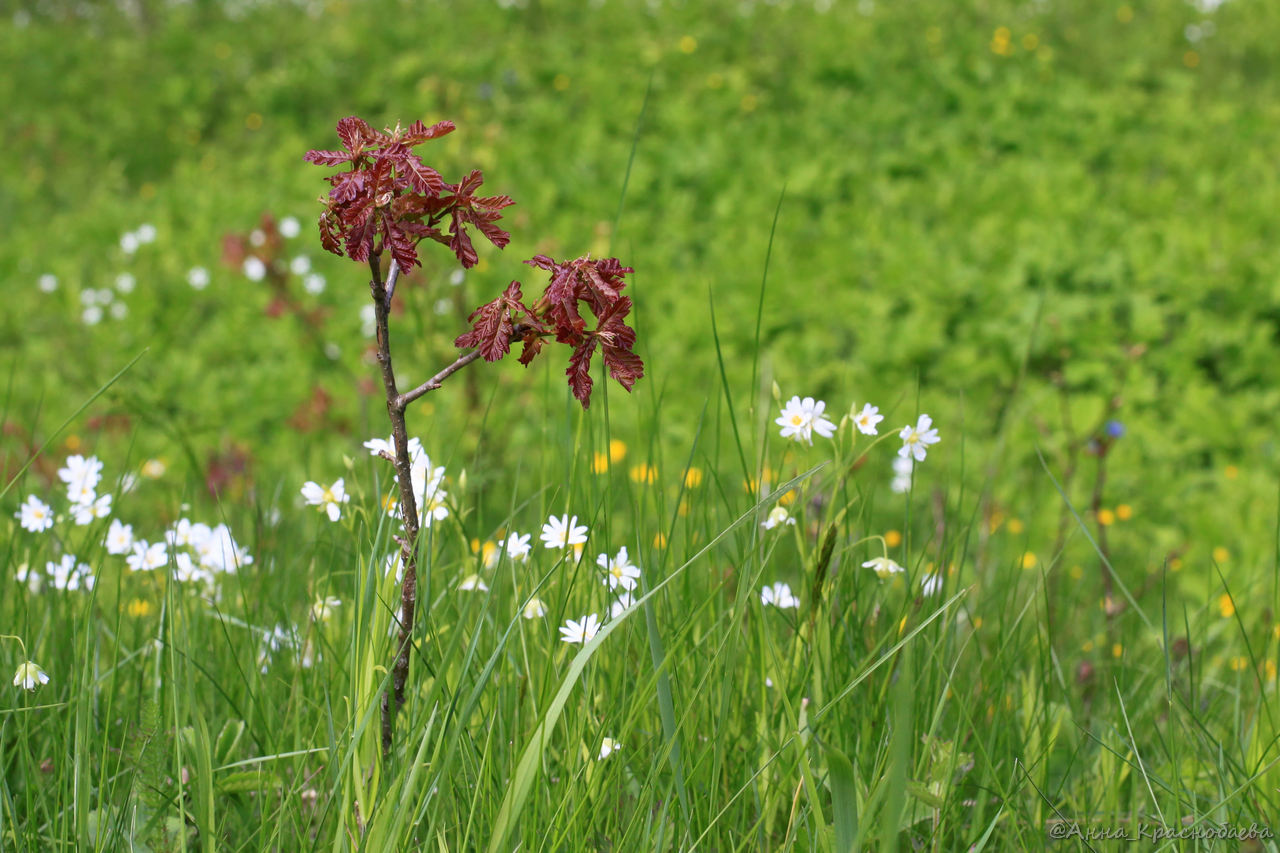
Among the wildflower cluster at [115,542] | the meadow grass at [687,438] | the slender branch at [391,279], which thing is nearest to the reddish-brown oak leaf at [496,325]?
the slender branch at [391,279]

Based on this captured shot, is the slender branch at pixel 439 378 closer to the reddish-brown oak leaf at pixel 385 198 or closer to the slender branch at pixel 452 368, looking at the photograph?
the slender branch at pixel 452 368

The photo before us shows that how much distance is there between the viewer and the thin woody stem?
1082mm

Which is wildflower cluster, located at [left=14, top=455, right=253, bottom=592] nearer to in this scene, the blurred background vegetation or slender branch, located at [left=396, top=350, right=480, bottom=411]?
the blurred background vegetation

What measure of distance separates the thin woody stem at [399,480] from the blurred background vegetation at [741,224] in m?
0.40

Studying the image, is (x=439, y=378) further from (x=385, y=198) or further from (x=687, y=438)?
(x=687, y=438)

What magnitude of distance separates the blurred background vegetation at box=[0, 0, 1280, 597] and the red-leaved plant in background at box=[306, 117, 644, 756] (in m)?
0.49

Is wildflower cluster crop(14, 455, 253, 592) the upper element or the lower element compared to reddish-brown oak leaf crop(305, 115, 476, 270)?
lower

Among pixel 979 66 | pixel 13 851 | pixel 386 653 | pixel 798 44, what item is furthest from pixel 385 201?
pixel 798 44

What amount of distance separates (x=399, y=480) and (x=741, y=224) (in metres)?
4.73

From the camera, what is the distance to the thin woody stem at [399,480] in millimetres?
1082

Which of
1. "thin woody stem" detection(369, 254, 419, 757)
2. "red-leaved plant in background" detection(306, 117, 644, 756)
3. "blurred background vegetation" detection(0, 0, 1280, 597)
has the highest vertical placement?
"blurred background vegetation" detection(0, 0, 1280, 597)

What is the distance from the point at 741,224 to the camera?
18.3 ft

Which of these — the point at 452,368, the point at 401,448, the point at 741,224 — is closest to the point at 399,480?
the point at 401,448

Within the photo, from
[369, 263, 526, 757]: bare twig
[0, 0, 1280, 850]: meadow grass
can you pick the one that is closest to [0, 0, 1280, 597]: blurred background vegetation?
[0, 0, 1280, 850]: meadow grass
